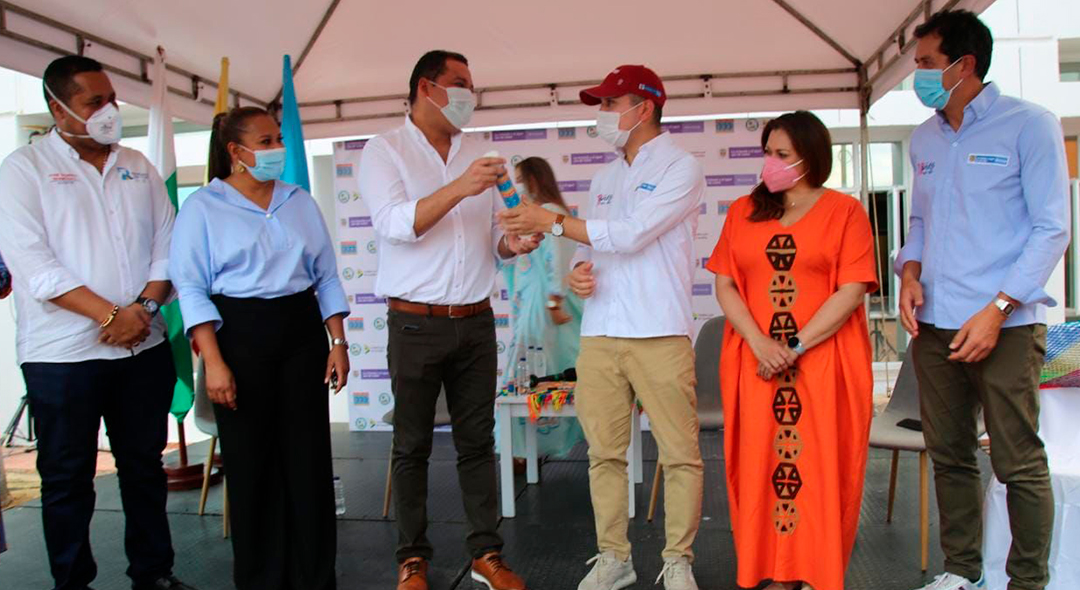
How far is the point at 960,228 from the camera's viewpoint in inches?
90.4

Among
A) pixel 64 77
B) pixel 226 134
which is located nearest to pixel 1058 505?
pixel 226 134

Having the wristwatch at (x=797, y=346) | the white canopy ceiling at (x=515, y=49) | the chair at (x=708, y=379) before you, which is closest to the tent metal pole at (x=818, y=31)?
the white canopy ceiling at (x=515, y=49)

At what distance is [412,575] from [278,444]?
2.11 ft

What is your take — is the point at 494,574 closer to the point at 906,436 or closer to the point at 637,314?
the point at 637,314

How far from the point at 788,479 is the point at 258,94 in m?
3.76

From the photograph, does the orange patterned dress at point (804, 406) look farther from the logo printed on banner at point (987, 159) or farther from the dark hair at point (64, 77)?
the dark hair at point (64, 77)

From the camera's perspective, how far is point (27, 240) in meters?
2.36

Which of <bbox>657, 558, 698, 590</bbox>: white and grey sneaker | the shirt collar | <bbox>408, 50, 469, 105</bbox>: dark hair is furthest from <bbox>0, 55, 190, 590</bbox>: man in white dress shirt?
<bbox>657, 558, 698, 590</bbox>: white and grey sneaker

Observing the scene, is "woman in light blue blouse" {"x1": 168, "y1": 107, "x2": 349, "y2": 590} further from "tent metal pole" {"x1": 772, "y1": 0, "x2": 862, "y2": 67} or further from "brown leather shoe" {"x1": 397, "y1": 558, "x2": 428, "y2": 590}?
"tent metal pole" {"x1": 772, "y1": 0, "x2": 862, "y2": 67}

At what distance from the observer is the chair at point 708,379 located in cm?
356

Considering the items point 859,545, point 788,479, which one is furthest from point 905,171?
point 788,479

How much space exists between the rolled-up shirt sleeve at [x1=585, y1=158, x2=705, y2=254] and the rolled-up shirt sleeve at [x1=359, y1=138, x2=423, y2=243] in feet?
1.86

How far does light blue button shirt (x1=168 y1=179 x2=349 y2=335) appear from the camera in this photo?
2.34 m

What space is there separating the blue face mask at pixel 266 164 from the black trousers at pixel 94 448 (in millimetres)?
694
